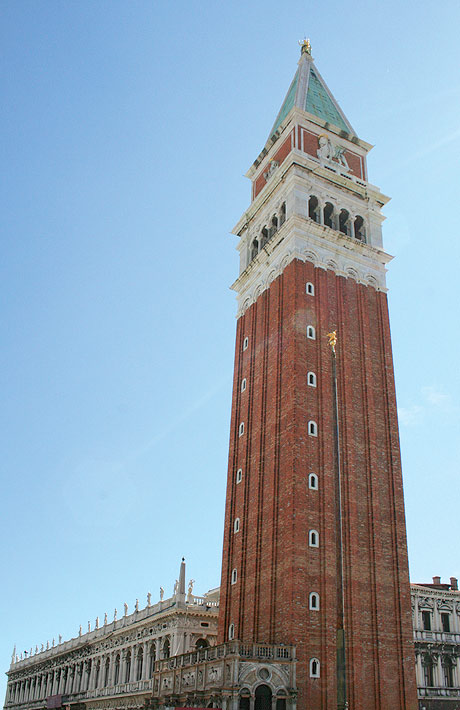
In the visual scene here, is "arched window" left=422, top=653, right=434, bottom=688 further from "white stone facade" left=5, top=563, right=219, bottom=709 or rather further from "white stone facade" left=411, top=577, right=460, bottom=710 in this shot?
"white stone facade" left=5, top=563, right=219, bottom=709

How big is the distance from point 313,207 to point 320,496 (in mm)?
24872

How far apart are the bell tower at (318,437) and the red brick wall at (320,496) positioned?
0.33ft

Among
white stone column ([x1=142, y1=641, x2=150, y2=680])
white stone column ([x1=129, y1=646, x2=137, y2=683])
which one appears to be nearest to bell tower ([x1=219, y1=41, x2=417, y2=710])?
white stone column ([x1=142, y1=641, x2=150, y2=680])

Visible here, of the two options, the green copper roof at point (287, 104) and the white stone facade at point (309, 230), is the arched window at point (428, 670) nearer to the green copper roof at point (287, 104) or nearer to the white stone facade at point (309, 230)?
the white stone facade at point (309, 230)

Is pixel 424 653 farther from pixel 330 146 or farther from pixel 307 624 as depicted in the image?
pixel 330 146

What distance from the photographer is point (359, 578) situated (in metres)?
40.1

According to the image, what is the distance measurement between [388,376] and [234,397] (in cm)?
1210

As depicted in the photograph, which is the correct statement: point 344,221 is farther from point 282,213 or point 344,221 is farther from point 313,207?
point 282,213

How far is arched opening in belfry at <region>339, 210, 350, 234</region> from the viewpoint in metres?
55.4

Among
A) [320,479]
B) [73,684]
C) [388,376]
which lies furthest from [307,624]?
[73,684]

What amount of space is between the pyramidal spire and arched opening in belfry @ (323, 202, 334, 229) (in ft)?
31.2

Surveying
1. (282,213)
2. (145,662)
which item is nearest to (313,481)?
(282,213)

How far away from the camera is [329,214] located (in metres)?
55.9

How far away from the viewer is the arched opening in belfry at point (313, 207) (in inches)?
2135
